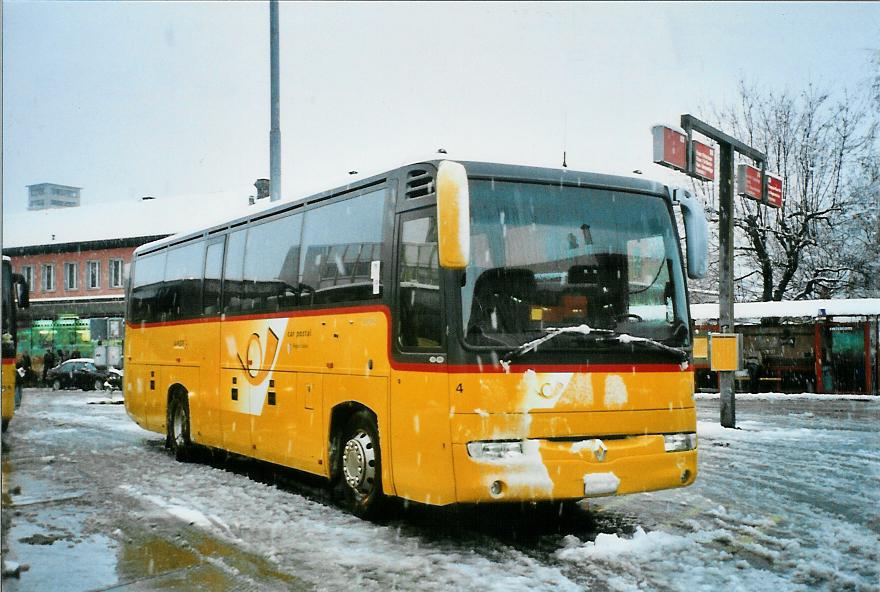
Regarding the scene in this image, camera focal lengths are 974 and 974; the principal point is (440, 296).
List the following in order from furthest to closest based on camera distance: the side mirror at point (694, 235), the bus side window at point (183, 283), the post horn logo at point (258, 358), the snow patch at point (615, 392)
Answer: the bus side window at point (183, 283) → the post horn logo at point (258, 358) → the side mirror at point (694, 235) → the snow patch at point (615, 392)

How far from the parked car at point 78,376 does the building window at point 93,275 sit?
23.1 m

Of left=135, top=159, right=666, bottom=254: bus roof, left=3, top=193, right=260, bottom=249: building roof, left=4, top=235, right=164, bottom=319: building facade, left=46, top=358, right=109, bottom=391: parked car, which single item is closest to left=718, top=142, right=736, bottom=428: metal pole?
left=135, top=159, right=666, bottom=254: bus roof

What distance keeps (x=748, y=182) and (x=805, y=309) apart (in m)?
13.6

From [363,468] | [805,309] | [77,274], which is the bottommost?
[363,468]

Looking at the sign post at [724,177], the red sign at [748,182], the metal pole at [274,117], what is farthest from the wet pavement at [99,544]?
the red sign at [748,182]

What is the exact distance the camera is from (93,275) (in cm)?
6669

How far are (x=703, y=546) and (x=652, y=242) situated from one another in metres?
2.52

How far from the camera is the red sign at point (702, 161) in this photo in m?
15.9

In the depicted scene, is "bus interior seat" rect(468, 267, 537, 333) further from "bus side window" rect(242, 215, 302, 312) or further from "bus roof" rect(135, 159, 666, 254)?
"bus side window" rect(242, 215, 302, 312)

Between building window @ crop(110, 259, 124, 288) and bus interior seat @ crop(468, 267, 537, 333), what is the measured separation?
60.9 m

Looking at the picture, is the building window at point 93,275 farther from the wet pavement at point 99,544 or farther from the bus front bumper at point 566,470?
the bus front bumper at point 566,470

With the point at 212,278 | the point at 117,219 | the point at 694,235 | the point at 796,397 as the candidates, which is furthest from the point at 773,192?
the point at 117,219

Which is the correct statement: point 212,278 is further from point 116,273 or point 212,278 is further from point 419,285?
point 116,273

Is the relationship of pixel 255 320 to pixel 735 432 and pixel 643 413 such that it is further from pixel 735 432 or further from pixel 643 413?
pixel 735 432
